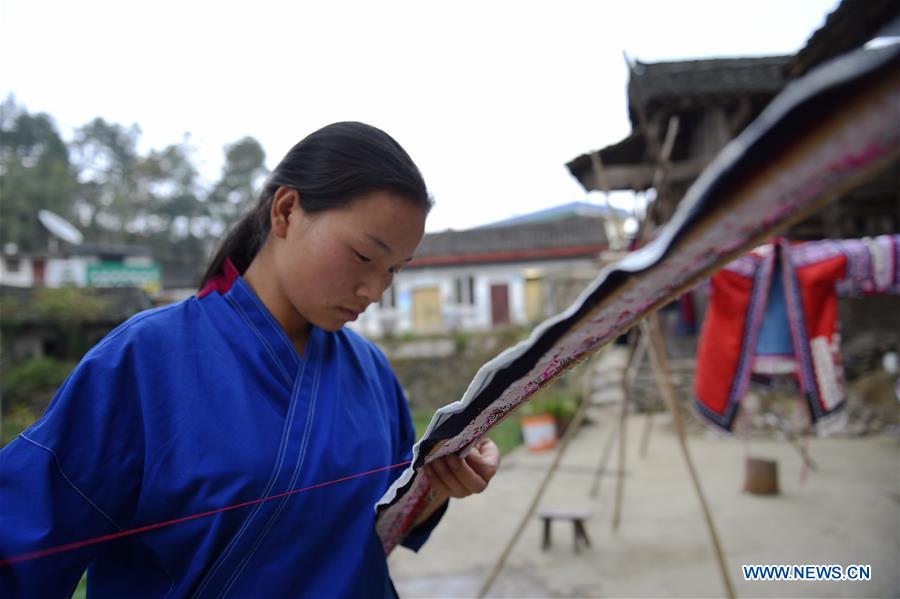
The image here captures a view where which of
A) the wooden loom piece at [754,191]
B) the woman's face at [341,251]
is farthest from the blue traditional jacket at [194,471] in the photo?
the wooden loom piece at [754,191]

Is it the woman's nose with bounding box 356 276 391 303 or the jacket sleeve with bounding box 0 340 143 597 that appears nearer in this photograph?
the jacket sleeve with bounding box 0 340 143 597

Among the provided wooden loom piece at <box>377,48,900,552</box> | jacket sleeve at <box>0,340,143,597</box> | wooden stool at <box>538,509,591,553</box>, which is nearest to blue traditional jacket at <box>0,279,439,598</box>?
jacket sleeve at <box>0,340,143,597</box>

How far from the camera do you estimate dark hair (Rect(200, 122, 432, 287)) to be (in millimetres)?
1214

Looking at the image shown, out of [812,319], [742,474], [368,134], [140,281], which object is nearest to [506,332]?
[742,474]

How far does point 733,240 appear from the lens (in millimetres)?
651

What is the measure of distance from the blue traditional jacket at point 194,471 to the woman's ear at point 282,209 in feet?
0.54

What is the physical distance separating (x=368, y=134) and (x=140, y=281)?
2539 centimetres

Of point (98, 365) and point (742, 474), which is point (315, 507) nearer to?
point (98, 365)

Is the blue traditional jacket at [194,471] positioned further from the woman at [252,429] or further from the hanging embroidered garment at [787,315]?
the hanging embroidered garment at [787,315]

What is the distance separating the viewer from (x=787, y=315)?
353 cm

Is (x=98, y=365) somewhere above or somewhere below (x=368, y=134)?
below

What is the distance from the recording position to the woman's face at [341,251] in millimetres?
1214

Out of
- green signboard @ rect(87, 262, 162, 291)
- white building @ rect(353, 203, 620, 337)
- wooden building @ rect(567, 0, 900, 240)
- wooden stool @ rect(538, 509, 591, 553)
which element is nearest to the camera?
wooden stool @ rect(538, 509, 591, 553)

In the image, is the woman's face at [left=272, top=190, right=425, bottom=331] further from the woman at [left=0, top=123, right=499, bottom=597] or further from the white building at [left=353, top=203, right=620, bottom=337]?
the white building at [left=353, top=203, right=620, bottom=337]
